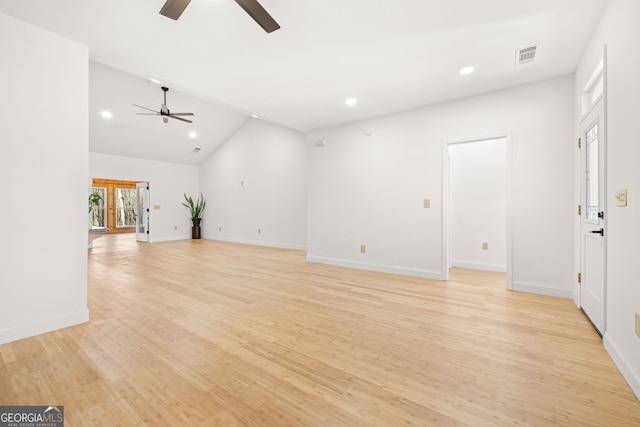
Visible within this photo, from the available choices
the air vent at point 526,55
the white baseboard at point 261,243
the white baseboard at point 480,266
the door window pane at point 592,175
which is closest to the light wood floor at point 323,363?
the door window pane at point 592,175

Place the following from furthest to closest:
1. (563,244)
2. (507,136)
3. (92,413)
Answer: (507,136) → (563,244) → (92,413)

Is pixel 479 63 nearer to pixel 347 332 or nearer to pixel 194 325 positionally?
pixel 347 332

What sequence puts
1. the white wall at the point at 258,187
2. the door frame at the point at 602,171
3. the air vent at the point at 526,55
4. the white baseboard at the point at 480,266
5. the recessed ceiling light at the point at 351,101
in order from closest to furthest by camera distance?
the door frame at the point at 602,171 → the air vent at the point at 526,55 → the recessed ceiling light at the point at 351,101 → the white baseboard at the point at 480,266 → the white wall at the point at 258,187

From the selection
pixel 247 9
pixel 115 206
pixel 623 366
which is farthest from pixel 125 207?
pixel 623 366

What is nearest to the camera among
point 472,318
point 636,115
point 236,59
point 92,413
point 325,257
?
point 92,413

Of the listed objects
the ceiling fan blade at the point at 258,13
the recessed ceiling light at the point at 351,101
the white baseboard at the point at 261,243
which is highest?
the recessed ceiling light at the point at 351,101

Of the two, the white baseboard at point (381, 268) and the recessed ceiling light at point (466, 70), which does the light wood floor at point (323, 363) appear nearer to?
the white baseboard at point (381, 268)

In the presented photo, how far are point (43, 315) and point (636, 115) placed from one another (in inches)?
186

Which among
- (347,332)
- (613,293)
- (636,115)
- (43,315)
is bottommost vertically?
(347,332)

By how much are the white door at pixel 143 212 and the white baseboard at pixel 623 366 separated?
10291mm

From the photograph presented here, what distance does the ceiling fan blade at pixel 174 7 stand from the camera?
1810 mm

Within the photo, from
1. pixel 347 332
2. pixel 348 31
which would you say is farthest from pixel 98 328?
pixel 348 31

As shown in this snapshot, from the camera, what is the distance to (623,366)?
1751 mm

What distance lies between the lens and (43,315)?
2387 mm
